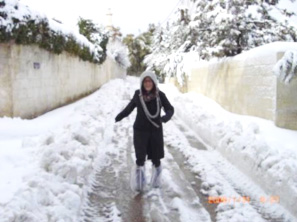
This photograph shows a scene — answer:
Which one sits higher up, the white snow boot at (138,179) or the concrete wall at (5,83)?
the concrete wall at (5,83)

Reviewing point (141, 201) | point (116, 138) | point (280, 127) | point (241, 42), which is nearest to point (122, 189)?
point (141, 201)

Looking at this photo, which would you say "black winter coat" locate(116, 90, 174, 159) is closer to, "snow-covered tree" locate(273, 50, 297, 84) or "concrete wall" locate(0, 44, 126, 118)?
"snow-covered tree" locate(273, 50, 297, 84)

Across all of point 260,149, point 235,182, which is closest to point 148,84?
point 235,182

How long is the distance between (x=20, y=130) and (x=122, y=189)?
3.59 metres

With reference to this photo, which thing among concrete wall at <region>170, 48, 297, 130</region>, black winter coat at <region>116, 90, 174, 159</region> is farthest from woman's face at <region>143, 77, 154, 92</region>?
concrete wall at <region>170, 48, 297, 130</region>

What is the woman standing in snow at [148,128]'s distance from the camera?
4.94 meters

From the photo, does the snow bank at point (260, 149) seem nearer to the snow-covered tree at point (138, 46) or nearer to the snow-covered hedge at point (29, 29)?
the snow-covered hedge at point (29, 29)

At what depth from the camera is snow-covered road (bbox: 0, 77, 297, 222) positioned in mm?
3846

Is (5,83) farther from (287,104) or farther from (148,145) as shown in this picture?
(287,104)

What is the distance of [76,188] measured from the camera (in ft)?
14.4

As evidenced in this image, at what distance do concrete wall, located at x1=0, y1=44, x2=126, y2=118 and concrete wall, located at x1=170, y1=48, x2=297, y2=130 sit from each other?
5.71 metres

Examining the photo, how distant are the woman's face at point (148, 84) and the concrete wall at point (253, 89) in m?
3.82

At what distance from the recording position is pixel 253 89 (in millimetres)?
8914

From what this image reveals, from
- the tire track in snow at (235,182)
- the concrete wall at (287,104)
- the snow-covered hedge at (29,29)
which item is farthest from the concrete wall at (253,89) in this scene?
the snow-covered hedge at (29,29)
